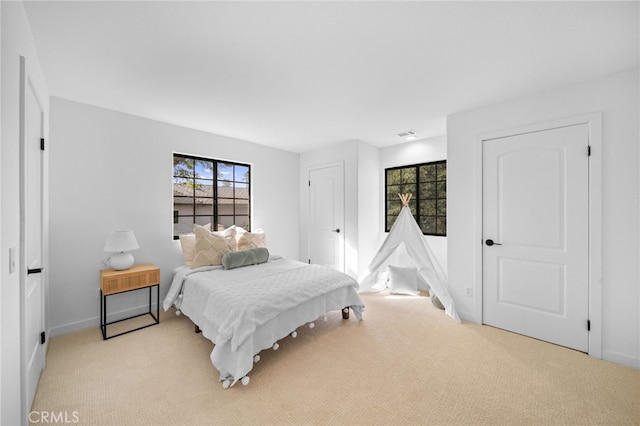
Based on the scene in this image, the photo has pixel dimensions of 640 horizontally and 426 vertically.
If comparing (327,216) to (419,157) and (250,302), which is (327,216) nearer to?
(419,157)

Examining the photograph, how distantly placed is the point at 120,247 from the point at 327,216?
2956mm

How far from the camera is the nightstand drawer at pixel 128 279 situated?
2520 millimetres

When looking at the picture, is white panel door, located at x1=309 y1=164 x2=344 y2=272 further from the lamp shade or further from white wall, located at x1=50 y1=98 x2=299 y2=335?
the lamp shade

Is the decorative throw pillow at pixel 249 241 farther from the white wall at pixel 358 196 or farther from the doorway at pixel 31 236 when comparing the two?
the doorway at pixel 31 236

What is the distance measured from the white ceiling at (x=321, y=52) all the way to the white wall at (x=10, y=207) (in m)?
0.37

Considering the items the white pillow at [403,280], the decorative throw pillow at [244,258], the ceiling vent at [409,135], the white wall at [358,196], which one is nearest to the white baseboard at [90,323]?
the decorative throw pillow at [244,258]

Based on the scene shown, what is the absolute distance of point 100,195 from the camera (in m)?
2.83

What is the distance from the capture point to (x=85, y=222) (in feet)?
8.99

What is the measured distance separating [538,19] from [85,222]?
14.1 ft

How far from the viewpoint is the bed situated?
1.95m

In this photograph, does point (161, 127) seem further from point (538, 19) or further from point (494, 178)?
point (494, 178)

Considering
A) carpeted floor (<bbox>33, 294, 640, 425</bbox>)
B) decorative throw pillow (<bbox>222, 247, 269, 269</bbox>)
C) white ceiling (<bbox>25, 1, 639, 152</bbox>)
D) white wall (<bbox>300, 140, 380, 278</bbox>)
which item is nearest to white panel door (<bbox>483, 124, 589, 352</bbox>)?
carpeted floor (<bbox>33, 294, 640, 425</bbox>)

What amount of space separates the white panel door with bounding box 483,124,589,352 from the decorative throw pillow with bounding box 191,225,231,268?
125 inches

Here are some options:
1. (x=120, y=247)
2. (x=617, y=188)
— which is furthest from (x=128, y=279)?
(x=617, y=188)
